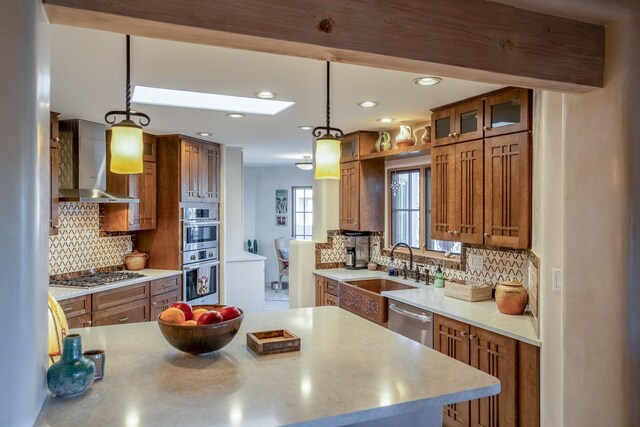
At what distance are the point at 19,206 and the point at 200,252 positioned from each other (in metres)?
4.40

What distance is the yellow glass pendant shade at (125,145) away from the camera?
1974 mm

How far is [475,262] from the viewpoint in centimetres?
364

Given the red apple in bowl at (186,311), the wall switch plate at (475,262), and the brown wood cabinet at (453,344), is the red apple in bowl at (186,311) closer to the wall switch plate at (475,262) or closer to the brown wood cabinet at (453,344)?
the brown wood cabinet at (453,344)

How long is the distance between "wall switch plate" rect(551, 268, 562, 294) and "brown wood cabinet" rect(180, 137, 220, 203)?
403 cm

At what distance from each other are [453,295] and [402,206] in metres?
1.46

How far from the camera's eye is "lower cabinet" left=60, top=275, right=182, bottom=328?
376 cm

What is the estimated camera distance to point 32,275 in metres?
1.19

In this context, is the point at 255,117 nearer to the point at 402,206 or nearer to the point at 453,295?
the point at 402,206

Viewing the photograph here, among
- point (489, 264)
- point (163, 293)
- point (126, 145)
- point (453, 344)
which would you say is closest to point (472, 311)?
point (453, 344)

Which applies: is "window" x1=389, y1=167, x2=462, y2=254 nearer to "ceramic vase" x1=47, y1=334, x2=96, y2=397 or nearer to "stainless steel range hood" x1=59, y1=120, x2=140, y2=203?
"stainless steel range hood" x1=59, y1=120, x2=140, y2=203

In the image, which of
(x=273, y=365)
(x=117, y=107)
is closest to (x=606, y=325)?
(x=273, y=365)

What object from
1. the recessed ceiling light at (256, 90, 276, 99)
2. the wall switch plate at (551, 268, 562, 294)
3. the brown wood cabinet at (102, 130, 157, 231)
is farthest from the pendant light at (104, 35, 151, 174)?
the brown wood cabinet at (102, 130, 157, 231)

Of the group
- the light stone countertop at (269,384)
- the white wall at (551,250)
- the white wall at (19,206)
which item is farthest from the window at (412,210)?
the white wall at (19,206)

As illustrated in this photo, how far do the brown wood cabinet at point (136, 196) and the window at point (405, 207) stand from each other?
2.71 meters
